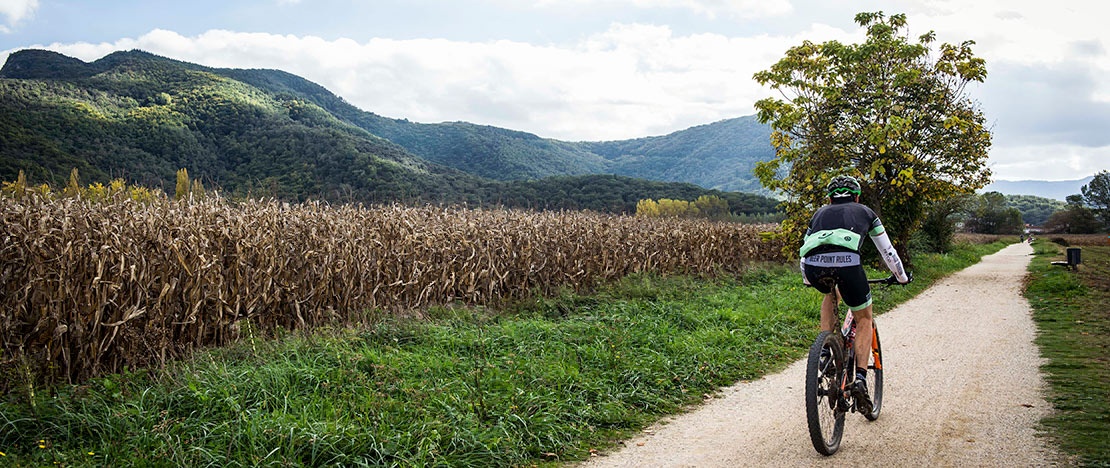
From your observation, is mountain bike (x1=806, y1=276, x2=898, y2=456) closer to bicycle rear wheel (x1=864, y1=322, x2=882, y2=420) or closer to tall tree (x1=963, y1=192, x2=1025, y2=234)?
bicycle rear wheel (x1=864, y1=322, x2=882, y2=420)

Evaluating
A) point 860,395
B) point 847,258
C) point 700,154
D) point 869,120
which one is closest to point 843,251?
point 847,258

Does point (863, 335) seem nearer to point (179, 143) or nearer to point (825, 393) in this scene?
point (825, 393)

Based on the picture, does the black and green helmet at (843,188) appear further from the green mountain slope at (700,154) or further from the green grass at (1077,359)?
the green mountain slope at (700,154)

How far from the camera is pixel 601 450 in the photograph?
5.32 metres

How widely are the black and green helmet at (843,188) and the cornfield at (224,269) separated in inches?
248

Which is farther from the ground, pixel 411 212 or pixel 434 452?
pixel 411 212


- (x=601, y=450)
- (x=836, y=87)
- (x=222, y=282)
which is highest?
(x=836, y=87)

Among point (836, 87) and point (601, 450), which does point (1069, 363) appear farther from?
point (836, 87)

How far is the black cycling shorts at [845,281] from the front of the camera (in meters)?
Result: 5.21

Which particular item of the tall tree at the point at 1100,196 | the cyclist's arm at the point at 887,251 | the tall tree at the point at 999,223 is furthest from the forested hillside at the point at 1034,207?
the cyclist's arm at the point at 887,251

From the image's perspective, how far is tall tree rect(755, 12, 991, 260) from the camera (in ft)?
62.5

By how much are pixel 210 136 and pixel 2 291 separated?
4784 cm

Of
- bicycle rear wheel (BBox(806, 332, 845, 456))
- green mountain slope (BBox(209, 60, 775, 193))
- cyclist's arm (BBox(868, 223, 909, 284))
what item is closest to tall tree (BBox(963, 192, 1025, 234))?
green mountain slope (BBox(209, 60, 775, 193))

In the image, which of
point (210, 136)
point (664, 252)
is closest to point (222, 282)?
point (664, 252)
